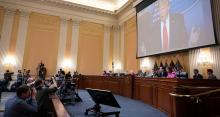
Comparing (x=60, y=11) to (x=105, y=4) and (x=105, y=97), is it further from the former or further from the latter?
(x=105, y=97)

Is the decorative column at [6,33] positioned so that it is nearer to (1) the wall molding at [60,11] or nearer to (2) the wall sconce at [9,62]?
(2) the wall sconce at [9,62]

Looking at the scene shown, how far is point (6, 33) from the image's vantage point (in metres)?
10.6

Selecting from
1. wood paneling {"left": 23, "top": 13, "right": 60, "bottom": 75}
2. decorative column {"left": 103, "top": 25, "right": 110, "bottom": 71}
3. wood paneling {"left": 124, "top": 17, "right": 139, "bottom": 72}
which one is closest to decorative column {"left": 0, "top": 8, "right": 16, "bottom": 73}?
wood paneling {"left": 23, "top": 13, "right": 60, "bottom": 75}

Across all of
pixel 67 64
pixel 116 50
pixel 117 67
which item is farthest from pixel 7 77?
pixel 116 50

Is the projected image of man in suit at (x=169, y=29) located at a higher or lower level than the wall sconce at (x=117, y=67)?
higher

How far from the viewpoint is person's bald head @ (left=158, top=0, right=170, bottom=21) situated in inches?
310

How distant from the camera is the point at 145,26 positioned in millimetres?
9547

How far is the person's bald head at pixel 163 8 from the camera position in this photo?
7.87m

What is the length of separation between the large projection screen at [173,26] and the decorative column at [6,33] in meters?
7.63

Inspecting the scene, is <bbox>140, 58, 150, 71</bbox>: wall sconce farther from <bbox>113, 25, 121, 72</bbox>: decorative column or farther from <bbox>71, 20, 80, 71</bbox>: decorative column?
<bbox>71, 20, 80, 71</bbox>: decorative column

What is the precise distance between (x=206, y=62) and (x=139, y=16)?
16.3 ft

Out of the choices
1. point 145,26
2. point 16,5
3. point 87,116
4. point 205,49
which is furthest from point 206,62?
point 16,5

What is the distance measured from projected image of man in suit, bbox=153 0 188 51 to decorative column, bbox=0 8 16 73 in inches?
335

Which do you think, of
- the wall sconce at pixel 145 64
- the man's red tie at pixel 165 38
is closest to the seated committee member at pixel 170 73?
the man's red tie at pixel 165 38
